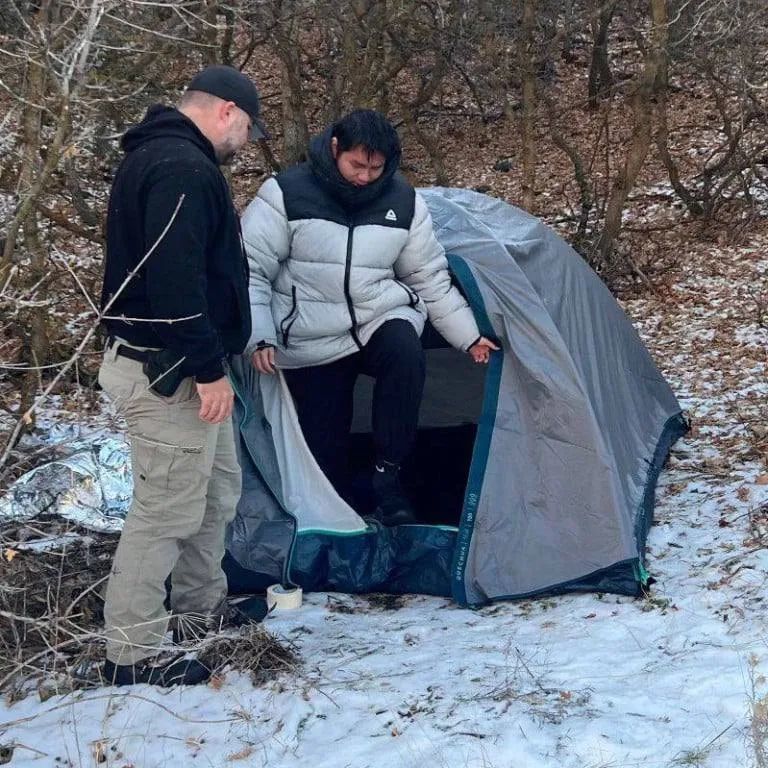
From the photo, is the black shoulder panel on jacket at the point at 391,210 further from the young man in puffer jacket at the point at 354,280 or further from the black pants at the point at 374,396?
the black pants at the point at 374,396

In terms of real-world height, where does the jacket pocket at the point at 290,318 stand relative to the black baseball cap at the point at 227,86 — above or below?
below

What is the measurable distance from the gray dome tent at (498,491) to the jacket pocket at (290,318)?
18cm

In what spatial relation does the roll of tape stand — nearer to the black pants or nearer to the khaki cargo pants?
the black pants

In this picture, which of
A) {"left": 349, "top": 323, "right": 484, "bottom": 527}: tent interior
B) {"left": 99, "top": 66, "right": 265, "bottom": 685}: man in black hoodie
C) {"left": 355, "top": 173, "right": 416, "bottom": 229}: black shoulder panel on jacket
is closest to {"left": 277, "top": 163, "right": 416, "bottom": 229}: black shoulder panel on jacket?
{"left": 355, "top": 173, "right": 416, "bottom": 229}: black shoulder panel on jacket

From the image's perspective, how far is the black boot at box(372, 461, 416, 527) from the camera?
11.7 feet

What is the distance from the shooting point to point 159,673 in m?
2.72

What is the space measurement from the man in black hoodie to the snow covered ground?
250mm

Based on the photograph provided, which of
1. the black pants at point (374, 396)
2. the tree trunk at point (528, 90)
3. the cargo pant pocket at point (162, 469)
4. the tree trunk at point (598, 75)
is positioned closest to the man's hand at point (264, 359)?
the black pants at point (374, 396)

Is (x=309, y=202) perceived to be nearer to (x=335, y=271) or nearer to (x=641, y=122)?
(x=335, y=271)

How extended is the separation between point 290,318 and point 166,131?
40.4 inches

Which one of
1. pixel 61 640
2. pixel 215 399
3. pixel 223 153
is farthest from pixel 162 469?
pixel 223 153

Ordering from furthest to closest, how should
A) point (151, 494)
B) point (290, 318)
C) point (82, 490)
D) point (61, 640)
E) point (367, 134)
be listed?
point (82, 490)
point (290, 318)
point (367, 134)
point (61, 640)
point (151, 494)

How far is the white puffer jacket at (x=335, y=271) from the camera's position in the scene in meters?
3.35

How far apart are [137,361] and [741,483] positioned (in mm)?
2510
